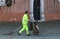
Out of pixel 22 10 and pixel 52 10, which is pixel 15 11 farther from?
pixel 52 10

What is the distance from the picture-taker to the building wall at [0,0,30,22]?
26.6 metres

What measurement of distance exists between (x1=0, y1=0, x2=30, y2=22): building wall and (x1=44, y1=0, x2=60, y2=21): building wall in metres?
1.64

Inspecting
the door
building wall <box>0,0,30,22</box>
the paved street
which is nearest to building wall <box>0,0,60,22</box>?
building wall <box>0,0,30,22</box>

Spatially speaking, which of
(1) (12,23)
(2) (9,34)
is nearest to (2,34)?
(2) (9,34)

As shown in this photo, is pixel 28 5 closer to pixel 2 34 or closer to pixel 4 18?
pixel 4 18

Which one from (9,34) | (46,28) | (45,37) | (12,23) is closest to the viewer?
(45,37)

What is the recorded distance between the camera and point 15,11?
26.7 metres

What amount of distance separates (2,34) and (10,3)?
23.6 feet

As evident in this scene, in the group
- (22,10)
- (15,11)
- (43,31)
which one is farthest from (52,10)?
(43,31)

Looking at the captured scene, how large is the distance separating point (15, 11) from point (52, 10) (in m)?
3.15

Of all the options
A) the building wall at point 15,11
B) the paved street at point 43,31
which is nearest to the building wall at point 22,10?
the building wall at point 15,11

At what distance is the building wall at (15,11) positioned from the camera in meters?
26.6

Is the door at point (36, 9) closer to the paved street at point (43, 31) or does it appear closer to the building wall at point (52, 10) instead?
the building wall at point (52, 10)

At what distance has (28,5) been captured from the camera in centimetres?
2692
